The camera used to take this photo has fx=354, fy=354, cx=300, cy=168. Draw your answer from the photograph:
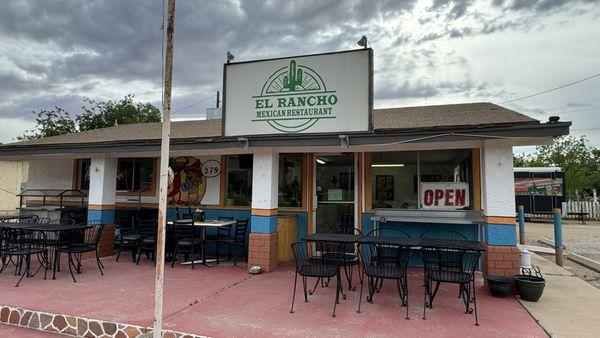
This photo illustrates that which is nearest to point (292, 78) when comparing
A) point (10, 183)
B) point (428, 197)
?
point (428, 197)

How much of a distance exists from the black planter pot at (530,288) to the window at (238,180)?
611 cm

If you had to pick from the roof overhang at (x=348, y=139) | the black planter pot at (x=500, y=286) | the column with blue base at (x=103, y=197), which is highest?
the roof overhang at (x=348, y=139)

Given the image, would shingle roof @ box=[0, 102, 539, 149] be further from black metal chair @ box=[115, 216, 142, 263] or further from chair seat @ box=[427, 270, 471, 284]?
chair seat @ box=[427, 270, 471, 284]

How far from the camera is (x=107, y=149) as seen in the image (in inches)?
314

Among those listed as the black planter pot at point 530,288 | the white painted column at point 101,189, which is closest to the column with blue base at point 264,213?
the white painted column at point 101,189

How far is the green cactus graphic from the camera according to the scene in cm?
645

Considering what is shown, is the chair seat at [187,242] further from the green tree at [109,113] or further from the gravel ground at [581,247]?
the green tree at [109,113]

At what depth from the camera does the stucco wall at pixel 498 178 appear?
5.81 metres

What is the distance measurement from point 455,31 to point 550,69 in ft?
14.1

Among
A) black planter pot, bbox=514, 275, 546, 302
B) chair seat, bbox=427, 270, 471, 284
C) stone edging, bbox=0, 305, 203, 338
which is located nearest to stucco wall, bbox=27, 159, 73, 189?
stone edging, bbox=0, 305, 203, 338

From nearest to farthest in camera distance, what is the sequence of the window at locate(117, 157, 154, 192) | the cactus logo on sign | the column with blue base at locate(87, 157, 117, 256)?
the cactus logo on sign
the column with blue base at locate(87, 157, 117, 256)
the window at locate(117, 157, 154, 192)

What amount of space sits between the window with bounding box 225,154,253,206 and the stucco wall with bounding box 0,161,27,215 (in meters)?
7.06

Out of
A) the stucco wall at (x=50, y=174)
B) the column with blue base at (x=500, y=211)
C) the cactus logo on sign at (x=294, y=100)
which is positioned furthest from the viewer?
the stucco wall at (x=50, y=174)

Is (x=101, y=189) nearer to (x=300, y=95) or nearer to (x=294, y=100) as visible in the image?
(x=294, y=100)
